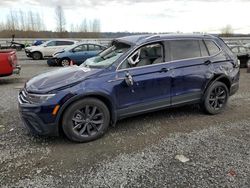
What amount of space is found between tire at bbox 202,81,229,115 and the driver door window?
146 cm

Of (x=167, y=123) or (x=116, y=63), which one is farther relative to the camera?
(x=167, y=123)

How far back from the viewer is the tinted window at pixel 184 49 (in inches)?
175

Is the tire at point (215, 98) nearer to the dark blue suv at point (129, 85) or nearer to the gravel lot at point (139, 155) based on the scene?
the dark blue suv at point (129, 85)

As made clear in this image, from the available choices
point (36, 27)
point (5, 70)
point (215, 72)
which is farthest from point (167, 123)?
point (36, 27)

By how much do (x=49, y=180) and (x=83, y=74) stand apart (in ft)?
5.80

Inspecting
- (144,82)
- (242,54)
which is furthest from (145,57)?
(242,54)

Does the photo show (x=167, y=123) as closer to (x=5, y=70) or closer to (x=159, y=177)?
(x=159, y=177)

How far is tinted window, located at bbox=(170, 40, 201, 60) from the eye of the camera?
4449 mm

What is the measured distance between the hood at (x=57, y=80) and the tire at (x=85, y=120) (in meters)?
0.39

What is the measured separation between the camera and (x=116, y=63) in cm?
388

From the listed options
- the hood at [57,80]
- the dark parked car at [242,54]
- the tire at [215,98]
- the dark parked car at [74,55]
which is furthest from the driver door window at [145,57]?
the dark parked car at [242,54]

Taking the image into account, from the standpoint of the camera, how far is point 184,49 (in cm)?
458

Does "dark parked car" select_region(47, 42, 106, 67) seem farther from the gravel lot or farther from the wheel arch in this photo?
the wheel arch

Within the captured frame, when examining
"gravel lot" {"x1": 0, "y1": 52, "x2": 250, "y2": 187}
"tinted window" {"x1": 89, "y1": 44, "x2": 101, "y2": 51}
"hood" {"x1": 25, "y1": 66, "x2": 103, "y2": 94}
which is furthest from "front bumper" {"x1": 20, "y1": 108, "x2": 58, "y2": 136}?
"tinted window" {"x1": 89, "y1": 44, "x2": 101, "y2": 51}
